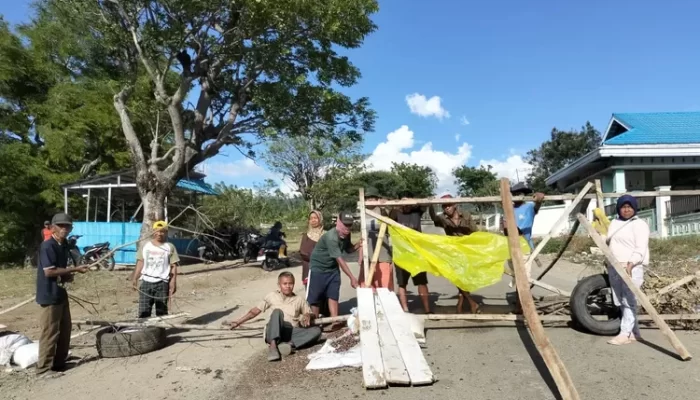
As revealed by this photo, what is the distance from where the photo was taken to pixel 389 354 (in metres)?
4.55

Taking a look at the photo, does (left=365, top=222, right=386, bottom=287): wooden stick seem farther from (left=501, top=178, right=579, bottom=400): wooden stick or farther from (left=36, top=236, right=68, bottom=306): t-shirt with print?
(left=36, top=236, right=68, bottom=306): t-shirt with print

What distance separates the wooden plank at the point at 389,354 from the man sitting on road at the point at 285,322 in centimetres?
85

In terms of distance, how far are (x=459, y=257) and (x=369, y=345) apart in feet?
5.69

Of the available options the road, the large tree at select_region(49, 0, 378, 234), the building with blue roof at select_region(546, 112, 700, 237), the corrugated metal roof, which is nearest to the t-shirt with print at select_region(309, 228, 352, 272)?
the road

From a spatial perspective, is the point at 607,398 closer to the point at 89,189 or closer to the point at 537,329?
the point at 537,329

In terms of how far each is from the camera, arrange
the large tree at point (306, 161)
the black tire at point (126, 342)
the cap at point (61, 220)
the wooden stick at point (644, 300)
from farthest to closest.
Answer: the large tree at point (306, 161), the black tire at point (126, 342), the cap at point (61, 220), the wooden stick at point (644, 300)

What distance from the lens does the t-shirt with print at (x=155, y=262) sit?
6273mm

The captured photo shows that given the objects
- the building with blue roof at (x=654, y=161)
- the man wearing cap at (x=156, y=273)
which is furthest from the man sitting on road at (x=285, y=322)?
the building with blue roof at (x=654, y=161)

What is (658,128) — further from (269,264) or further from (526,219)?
(269,264)

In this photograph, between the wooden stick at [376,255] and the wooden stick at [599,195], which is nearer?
the wooden stick at [376,255]

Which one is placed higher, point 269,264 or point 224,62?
point 224,62

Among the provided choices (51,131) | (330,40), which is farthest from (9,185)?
(330,40)

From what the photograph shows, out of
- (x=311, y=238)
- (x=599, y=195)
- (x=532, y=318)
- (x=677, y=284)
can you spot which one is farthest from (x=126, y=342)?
(x=677, y=284)

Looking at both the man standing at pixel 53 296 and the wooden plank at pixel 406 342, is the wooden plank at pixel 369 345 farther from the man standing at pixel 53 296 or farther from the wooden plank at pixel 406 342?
the man standing at pixel 53 296
